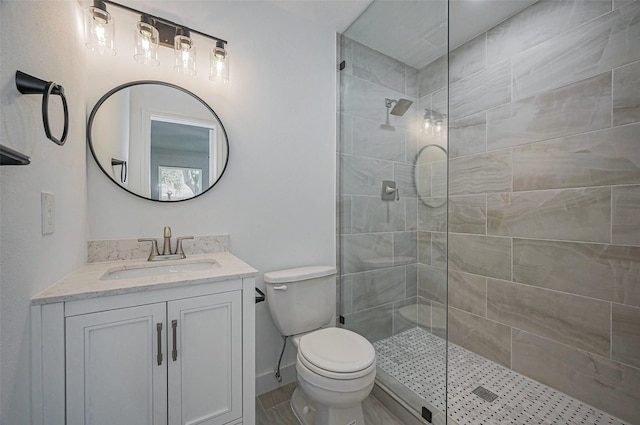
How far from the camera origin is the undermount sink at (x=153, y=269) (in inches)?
46.3

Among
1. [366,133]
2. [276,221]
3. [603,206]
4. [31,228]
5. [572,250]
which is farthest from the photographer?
[366,133]

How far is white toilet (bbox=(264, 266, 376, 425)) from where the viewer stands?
1147 millimetres

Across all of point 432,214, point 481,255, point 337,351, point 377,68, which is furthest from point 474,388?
point 377,68

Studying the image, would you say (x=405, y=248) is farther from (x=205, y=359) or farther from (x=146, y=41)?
(x=146, y=41)

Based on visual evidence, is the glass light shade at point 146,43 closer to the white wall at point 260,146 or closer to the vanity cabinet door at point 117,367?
the white wall at point 260,146

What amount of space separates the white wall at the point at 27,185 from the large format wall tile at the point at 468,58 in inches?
94.0

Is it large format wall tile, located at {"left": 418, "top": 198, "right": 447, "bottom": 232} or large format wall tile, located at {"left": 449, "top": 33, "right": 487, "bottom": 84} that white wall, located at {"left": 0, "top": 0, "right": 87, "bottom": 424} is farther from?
large format wall tile, located at {"left": 449, "top": 33, "right": 487, "bottom": 84}

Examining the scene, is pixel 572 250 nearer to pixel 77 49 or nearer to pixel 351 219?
pixel 351 219

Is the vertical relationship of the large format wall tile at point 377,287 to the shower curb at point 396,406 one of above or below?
above

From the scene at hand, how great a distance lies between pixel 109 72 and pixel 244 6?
0.88 metres

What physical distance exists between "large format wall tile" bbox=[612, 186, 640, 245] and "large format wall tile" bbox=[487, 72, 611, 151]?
0.37 meters

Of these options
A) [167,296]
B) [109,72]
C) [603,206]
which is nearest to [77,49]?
[109,72]

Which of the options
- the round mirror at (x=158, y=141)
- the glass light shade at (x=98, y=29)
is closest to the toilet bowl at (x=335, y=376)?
the round mirror at (x=158, y=141)

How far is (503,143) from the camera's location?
5.94 ft
